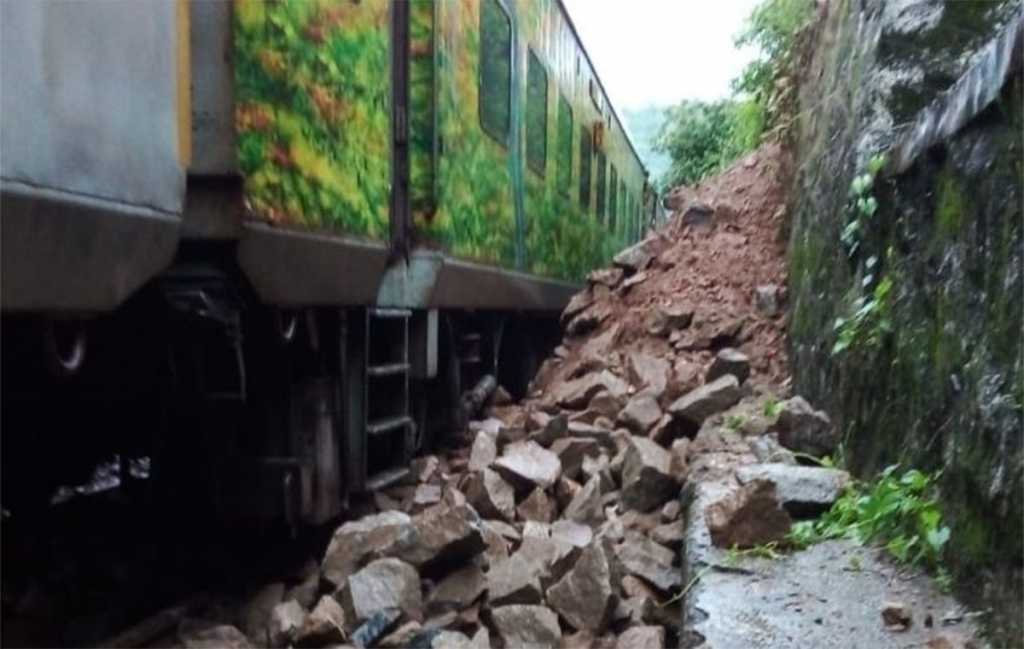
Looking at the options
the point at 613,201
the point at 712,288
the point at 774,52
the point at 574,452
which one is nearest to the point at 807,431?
the point at 574,452

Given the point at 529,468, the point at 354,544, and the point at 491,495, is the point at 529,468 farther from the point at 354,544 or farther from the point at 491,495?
the point at 354,544

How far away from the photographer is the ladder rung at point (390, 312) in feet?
17.3

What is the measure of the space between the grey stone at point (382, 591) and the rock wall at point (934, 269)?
1.65m

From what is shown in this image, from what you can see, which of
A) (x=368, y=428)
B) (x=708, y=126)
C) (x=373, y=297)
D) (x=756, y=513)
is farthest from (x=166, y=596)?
(x=708, y=126)

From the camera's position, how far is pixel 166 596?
15.6 feet

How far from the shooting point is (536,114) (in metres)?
8.47

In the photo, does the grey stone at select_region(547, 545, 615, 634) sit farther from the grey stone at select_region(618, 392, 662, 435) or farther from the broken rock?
the grey stone at select_region(618, 392, 662, 435)

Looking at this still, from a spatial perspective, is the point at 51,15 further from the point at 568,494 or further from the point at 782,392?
the point at 782,392

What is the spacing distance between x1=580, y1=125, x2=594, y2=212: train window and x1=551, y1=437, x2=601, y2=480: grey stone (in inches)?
214

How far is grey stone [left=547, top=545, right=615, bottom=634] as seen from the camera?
404cm

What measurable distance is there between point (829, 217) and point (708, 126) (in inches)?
679

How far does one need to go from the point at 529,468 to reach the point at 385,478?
0.68 metres

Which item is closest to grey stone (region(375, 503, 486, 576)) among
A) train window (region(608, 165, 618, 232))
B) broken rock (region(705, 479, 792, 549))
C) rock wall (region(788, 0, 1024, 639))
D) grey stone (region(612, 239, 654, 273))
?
broken rock (region(705, 479, 792, 549))

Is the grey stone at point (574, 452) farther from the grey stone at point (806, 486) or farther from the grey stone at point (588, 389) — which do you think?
the grey stone at point (806, 486)
